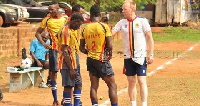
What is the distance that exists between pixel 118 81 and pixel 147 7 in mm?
41272

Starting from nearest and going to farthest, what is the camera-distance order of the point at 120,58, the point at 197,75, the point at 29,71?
the point at 29,71 < the point at 197,75 < the point at 120,58

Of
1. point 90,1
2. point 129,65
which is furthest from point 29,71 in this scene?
point 90,1

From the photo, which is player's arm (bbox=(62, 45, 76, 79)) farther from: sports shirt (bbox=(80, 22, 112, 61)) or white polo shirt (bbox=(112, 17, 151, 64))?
white polo shirt (bbox=(112, 17, 151, 64))

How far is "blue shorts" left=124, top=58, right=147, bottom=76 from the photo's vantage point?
31.8 feet

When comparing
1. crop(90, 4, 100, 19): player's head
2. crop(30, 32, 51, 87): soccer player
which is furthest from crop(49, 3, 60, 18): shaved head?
crop(30, 32, 51, 87): soccer player

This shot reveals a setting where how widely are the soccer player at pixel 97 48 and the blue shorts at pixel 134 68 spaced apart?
0.39m

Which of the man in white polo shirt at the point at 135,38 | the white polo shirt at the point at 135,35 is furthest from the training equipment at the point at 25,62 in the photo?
the white polo shirt at the point at 135,35

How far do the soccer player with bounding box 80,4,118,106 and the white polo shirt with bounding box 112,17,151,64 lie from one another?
0.37 metres

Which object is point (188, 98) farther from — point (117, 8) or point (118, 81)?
point (117, 8)

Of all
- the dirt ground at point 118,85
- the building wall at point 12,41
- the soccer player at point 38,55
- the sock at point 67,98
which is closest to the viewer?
the sock at point 67,98

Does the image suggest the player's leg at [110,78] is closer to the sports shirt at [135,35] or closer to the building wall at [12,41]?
the sports shirt at [135,35]

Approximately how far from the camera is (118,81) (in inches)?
591

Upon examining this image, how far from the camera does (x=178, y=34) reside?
38.7 metres

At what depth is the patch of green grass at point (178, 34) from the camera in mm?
35688
